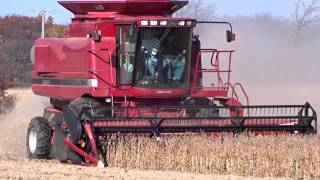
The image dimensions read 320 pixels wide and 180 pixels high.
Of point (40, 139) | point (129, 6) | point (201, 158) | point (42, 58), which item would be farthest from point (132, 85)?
point (201, 158)

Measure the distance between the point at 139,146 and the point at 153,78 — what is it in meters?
2.14

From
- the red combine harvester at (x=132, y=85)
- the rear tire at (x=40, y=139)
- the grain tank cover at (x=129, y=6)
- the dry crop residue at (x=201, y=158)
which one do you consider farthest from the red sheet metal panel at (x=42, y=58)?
the dry crop residue at (x=201, y=158)

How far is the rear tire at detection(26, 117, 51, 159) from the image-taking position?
38.0 ft

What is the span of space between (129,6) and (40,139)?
2.83 meters

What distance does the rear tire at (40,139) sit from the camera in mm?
A: 11578

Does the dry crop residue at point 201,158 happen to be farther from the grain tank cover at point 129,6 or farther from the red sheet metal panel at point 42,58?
the grain tank cover at point 129,6

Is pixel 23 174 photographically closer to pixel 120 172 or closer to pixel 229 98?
pixel 120 172

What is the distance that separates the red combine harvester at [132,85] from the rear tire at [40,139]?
0.02 m

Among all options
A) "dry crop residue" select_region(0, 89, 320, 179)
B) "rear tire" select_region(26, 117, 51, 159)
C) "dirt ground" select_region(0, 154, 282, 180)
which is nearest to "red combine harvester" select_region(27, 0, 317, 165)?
"rear tire" select_region(26, 117, 51, 159)

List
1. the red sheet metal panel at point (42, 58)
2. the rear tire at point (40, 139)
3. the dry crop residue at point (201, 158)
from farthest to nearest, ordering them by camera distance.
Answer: the red sheet metal panel at point (42, 58) < the rear tire at point (40, 139) < the dry crop residue at point (201, 158)

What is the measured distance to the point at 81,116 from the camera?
10.1 meters

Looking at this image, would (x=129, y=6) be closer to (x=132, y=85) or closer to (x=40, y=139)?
(x=132, y=85)

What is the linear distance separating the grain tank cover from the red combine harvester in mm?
18

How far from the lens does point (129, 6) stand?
40.9 feet
